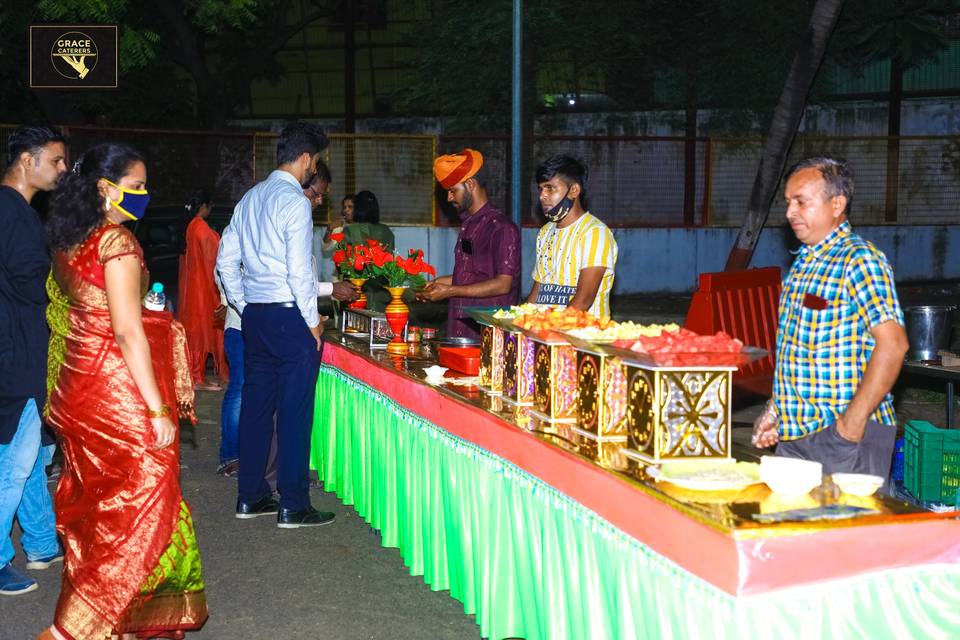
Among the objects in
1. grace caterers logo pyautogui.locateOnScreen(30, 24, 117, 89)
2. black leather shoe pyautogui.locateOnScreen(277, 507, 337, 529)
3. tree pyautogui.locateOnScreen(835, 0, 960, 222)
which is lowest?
black leather shoe pyautogui.locateOnScreen(277, 507, 337, 529)

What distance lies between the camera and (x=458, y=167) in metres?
5.85

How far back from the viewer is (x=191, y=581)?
4324mm

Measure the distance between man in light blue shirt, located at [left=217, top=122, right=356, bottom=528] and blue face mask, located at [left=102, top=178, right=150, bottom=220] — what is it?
1450mm

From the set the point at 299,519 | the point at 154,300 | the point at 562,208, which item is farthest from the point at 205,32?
the point at 154,300

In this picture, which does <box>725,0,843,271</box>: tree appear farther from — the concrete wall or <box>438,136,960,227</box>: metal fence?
<box>438,136,960,227</box>: metal fence

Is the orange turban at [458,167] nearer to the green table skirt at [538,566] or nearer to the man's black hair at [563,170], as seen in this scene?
the man's black hair at [563,170]

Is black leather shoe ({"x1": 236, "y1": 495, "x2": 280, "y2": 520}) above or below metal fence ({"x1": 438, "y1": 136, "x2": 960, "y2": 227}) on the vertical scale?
below

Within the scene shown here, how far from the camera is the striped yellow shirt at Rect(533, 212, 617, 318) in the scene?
535 cm

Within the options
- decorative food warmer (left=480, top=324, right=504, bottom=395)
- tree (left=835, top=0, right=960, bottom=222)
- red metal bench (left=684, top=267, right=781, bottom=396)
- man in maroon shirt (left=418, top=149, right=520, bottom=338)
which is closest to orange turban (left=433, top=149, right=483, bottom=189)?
man in maroon shirt (left=418, top=149, right=520, bottom=338)

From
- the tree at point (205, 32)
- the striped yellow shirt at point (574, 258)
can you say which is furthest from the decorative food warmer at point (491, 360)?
the tree at point (205, 32)

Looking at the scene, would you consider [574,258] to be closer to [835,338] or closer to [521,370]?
[521,370]

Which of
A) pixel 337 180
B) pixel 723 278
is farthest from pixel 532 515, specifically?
pixel 337 180

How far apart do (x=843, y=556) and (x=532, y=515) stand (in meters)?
1.29

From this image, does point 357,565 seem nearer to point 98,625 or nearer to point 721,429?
point 98,625
